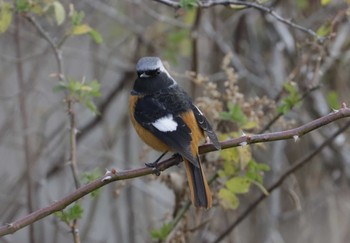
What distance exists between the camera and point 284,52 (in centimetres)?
505

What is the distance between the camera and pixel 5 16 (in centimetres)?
324

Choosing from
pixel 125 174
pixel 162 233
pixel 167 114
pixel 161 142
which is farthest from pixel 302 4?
pixel 125 174

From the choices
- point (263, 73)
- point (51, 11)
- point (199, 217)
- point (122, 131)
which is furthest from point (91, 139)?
point (199, 217)

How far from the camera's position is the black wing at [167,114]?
3041 millimetres

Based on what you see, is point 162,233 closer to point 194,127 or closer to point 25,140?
point 194,127

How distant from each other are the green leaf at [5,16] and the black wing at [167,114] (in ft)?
2.35

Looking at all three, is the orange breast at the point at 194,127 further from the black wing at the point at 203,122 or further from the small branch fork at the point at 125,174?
the small branch fork at the point at 125,174

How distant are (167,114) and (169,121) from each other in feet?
0.22

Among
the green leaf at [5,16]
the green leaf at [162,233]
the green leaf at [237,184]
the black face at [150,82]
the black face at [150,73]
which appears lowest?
the green leaf at [162,233]

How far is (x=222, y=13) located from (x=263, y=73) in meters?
0.64

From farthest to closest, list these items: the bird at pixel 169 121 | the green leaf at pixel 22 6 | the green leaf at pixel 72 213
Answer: the green leaf at pixel 22 6, the bird at pixel 169 121, the green leaf at pixel 72 213

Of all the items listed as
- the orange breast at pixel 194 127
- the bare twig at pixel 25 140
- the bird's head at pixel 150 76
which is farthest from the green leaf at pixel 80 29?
the bare twig at pixel 25 140

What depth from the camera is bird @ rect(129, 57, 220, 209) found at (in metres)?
2.99

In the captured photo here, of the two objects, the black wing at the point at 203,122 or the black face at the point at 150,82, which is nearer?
the black wing at the point at 203,122
